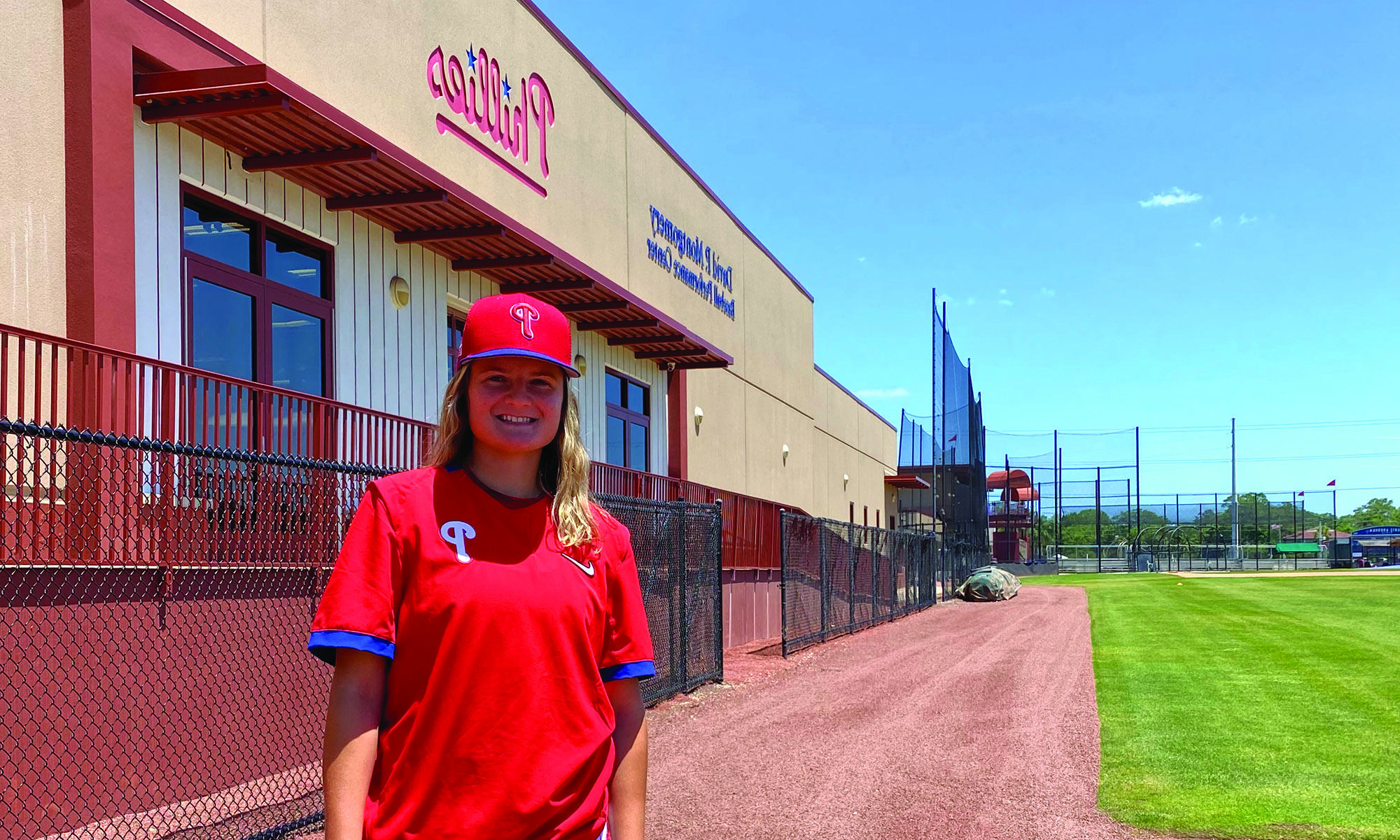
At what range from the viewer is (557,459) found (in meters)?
2.70

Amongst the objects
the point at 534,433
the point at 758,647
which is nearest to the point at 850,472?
the point at 758,647

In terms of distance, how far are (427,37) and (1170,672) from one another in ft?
36.8

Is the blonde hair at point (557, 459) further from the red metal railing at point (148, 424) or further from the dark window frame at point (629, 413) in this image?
the dark window frame at point (629, 413)

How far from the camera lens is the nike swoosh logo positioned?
2502 millimetres

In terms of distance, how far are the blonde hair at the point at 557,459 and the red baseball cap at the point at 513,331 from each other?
0.08 metres

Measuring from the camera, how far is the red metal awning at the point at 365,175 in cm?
996

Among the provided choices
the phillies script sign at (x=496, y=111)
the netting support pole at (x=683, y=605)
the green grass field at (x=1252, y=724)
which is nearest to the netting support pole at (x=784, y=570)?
the netting support pole at (x=683, y=605)

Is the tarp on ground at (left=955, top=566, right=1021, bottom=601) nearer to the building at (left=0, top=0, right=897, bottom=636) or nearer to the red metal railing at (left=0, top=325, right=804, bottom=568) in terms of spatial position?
the building at (left=0, top=0, right=897, bottom=636)

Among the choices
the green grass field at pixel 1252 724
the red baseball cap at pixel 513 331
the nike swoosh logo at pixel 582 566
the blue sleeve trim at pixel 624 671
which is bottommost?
the green grass field at pixel 1252 724

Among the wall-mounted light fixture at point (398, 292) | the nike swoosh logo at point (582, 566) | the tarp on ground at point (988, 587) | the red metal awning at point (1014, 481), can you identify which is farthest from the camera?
the red metal awning at point (1014, 481)

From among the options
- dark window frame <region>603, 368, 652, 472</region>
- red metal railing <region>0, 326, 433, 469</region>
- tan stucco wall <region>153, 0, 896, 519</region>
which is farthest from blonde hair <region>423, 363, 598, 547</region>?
dark window frame <region>603, 368, 652, 472</region>

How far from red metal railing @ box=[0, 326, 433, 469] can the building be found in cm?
7

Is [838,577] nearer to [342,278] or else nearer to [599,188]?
[599,188]

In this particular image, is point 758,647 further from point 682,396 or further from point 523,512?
point 523,512
